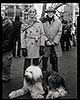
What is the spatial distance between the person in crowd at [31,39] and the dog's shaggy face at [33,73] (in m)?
0.08

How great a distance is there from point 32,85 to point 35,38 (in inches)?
33.4

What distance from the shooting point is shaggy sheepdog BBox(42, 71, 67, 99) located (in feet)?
15.7

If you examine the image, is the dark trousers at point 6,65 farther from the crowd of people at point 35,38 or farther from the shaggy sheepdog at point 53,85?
the shaggy sheepdog at point 53,85

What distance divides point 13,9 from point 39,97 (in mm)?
1644

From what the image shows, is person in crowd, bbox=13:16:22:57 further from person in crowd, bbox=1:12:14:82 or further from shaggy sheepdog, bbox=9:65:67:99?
shaggy sheepdog, bbox=9:65:67:99

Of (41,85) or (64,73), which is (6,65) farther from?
(64,73)

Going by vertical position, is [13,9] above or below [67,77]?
above

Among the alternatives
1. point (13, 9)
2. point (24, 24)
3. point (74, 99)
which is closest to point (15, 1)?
point (13, 9)

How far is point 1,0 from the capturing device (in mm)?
4746

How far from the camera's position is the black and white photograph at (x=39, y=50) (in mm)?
4770

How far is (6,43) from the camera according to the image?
15.6 feet

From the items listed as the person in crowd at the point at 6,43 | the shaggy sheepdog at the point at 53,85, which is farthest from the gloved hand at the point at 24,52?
the shaggy sheepdog at the point at 53,85

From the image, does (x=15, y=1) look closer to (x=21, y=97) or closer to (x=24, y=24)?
(x=24, y=24)

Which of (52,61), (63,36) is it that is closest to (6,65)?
(52,61)
